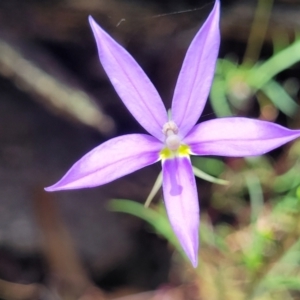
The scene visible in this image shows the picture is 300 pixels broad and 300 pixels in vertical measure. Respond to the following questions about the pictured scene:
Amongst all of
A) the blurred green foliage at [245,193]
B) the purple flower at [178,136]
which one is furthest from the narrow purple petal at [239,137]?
the blurred green foliage at [245,193]

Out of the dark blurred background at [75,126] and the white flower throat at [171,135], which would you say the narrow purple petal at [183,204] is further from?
the dark blurred background at [75,126]

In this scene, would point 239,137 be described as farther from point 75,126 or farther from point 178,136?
point 75,126

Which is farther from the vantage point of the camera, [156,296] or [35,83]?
[156,296]

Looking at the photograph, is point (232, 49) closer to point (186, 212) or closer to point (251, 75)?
point (251, 75)

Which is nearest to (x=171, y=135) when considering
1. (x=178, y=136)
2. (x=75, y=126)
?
(x=178, y=136)

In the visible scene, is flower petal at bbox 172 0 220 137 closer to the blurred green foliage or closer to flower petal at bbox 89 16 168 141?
flower petal at bbox 89 16 168 141

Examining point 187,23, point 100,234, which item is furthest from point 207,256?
point 187,23

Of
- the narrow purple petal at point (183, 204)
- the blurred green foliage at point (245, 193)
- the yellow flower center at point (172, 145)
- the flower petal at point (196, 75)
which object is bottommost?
the narrow purple petal at point (183, 204)
